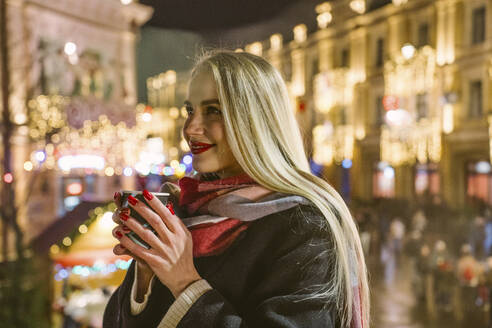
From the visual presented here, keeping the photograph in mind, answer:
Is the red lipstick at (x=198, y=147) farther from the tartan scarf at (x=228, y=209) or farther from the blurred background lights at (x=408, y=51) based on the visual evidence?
the blurred background lights at (x=408, y=51)

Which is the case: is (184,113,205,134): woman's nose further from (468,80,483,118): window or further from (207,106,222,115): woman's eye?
(468,80,483,118): window

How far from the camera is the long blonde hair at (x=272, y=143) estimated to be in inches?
43.6

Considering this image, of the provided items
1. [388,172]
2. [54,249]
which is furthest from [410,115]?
[54,249]

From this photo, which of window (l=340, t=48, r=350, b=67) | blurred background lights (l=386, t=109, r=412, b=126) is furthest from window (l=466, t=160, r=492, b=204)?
window (l=340, t=48, r=350, b=67)

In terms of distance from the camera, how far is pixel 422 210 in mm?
10008

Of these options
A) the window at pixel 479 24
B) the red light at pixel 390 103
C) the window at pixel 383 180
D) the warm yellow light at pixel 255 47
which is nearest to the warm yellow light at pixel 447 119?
the red light at pixel 390 103

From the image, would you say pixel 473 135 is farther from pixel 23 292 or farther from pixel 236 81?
pixel 236 81

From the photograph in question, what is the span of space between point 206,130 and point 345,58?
1062cm

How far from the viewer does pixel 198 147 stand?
1.19 meters

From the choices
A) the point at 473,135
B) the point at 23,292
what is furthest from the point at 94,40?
the point at 473,135

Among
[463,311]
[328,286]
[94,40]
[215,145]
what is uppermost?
[94,40]

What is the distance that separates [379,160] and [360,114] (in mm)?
1456

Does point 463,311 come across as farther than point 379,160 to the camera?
No

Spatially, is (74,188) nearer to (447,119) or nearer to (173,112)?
(173,112)
